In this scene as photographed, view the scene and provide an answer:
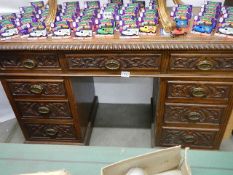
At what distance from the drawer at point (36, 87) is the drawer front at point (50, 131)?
26 centimetres

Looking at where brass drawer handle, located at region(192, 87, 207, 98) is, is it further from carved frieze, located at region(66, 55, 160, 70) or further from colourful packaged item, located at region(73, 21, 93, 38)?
colourful packaged item, located at region(73, 21, 93, 38)

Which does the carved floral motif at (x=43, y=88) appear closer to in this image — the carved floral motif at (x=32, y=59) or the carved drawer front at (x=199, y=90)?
the carved floral motif at (x=32, y=59)

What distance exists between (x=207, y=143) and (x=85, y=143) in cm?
80

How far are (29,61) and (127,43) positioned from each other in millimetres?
517

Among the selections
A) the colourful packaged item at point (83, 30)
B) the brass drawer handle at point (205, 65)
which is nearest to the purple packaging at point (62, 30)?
the colourful packaged item at point (83, 30)

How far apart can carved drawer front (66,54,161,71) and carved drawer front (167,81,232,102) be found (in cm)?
16

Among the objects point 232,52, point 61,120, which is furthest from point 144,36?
point 61,120

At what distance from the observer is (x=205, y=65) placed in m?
1.13

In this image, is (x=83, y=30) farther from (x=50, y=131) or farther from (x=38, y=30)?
(x=50, y=131)

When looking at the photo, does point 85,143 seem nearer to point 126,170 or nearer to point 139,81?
point 139,81

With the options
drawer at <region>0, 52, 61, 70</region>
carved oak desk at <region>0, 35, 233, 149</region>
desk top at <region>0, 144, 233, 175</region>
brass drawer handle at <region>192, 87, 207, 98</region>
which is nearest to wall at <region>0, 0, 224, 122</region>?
carved oak desk at <region>0, 35, 233, 149</region>

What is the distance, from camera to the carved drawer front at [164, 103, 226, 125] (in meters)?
1.31

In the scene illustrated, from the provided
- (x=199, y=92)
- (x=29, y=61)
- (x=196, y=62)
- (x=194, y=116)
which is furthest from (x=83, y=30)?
(x=194, y=116)

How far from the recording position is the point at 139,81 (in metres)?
1.87
